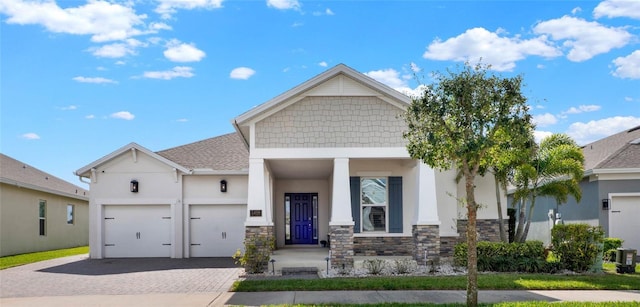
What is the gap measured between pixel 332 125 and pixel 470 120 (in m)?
6.46

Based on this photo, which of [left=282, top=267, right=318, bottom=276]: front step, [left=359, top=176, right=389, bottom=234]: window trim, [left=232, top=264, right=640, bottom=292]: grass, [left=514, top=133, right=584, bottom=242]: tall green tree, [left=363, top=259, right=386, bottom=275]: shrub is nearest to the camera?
[left=232, top=264, right=640, bottom=292]: grass

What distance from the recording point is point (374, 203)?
18328 mm

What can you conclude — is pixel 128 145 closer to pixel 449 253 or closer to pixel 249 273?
pixel 249 273

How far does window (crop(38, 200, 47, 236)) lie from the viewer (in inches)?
1007

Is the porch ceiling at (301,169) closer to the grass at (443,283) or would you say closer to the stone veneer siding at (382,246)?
the stone veneer siding at (382,246)

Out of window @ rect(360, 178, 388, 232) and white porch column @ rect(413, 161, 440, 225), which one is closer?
white porch column @ rect(413, 161, 440, 225)

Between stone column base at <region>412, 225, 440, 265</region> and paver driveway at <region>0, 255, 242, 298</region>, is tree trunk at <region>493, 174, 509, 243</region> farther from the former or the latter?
paver driveway at <region>0, 255, 242, 298</region>

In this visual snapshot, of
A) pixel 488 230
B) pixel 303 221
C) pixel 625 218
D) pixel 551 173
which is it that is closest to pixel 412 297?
pixel 488 230

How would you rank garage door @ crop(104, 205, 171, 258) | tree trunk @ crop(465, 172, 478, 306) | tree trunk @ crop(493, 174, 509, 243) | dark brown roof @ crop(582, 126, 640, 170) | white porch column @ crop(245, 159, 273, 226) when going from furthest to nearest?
1. garage door @ crop(104, 205, 171, 258)
2. dark brown roof @ crop(582, 126, 640, 170)
3. tree trunk @ crop(493, 174, 509, 243)
4. white porch column @ crop(245, 159, 273, 226)
5. tree trunk @ crop(465, 172, 478, 306)

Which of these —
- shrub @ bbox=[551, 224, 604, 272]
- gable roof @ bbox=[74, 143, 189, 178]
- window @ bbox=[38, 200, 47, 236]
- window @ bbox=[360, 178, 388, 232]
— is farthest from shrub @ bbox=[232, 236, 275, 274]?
window @ bbox=[38, 200, 47, 236]

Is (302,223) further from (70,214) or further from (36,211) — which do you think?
(70,214)

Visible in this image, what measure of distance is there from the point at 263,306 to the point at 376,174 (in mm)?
8630

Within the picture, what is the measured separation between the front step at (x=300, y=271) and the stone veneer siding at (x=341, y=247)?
21.0 inches

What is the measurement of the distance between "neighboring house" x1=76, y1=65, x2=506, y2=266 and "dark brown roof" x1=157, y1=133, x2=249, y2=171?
0.15ft
